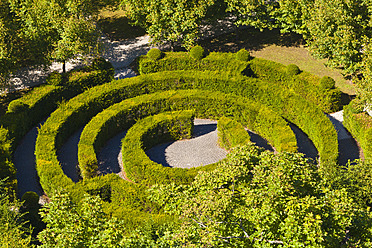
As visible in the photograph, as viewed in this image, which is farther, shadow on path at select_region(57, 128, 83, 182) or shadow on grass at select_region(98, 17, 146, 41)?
shadow on grass at select_region(98, 17, 146, 41)

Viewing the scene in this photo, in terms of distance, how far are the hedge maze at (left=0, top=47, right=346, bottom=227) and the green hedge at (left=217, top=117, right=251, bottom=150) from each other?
0.07 metres

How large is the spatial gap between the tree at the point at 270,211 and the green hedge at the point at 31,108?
1517cm

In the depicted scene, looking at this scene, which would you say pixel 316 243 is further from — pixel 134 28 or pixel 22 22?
pixel 134 28

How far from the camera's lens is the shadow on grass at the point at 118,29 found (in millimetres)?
47469

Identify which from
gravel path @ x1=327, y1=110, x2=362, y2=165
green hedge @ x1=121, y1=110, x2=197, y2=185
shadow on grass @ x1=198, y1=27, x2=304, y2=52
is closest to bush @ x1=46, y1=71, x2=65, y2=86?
green hedge @ x1=121, y1=110, x2=197, y2=185

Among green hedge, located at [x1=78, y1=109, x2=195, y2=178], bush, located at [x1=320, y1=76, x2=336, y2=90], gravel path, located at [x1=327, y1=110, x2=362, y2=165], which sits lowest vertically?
gravel path, located at [x1=327, y1=110, x2=362, y2=165]

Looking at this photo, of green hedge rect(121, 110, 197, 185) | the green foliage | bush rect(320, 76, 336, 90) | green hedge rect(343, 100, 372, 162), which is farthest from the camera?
bush rect(320, 76, 336, 90)

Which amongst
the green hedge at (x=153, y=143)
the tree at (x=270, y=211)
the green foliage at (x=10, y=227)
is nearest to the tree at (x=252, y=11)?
the green hedge at (x=153, y=143)

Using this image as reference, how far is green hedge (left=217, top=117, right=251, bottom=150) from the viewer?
29.5m

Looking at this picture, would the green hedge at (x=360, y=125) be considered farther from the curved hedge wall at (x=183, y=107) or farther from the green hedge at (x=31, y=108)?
the green hedge at (x=31, y=108)

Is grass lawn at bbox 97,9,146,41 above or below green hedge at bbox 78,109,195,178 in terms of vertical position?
above

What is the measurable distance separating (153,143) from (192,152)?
3.11 metres

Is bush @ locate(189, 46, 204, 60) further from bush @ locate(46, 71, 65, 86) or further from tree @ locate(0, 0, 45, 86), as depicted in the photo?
tree @ locate(0, 0, 45, 86)

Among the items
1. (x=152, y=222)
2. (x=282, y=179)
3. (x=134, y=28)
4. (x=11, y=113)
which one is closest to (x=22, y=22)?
(x=11, y=113)
